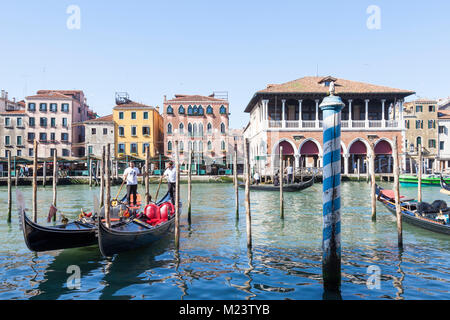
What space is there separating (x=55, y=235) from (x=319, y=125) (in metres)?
25.3

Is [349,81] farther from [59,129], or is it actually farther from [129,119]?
[59,129]

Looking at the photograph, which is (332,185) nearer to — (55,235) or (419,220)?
(55,235)

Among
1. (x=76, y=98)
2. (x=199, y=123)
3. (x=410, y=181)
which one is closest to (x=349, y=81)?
(x=410, y=181)

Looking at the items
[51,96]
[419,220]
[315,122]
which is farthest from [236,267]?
[51,96]

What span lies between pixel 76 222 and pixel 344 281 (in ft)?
16.4

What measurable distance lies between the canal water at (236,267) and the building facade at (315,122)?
19.4 metres

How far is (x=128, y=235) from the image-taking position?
6824 millimetres

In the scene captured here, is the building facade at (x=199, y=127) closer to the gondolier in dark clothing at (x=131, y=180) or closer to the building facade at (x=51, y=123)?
the building facade at (x=51, y=123)

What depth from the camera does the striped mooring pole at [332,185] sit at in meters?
4.52

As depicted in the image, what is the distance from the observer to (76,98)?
39.0m

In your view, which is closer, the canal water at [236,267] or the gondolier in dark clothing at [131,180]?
the canal water at [236,267]

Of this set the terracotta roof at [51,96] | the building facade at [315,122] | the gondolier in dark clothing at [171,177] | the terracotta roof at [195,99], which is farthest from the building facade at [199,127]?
the gondolier in dark clothing at [171,177]

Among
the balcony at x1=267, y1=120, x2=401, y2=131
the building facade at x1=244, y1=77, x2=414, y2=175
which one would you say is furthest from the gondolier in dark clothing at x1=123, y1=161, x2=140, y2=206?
the balcony at x1=267, y1=120, x2=401, y2=131
